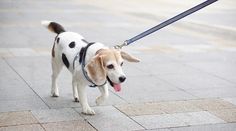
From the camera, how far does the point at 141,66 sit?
8.23m

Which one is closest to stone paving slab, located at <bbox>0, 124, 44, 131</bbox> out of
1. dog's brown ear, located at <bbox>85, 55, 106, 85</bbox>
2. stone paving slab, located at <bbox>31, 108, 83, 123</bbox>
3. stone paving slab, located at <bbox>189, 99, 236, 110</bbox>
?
stone paving slab, located at <bbox>31, 108, 83, 123</bbox>

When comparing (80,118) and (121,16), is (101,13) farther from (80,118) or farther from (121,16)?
(80,118)

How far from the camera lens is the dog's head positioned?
5.06m

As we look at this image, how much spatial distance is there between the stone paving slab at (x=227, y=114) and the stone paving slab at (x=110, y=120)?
108 cm

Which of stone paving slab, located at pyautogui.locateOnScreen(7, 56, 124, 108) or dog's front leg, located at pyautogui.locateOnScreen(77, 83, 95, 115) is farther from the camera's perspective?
stone paving slab, located at pyautogui.locateOnScreen(7, 56, 124, 108)

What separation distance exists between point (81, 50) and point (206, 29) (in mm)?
7986

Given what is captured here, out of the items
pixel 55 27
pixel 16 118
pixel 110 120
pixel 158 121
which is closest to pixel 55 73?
pixel 55 27

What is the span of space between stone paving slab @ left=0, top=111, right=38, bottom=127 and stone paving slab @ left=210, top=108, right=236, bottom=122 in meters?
2.13

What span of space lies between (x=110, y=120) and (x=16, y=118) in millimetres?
1016

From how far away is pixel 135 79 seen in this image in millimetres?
7371

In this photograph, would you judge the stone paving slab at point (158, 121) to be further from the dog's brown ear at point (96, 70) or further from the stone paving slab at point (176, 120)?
the dog's brown ear at point (96, 70)

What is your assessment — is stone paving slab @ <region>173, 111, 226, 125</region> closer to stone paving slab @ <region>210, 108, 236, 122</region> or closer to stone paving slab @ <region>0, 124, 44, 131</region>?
stone paving slab @ <region>210, 108, 236, 122</region>

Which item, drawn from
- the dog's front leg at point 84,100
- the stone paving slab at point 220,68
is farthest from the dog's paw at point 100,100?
the stone paving slab at point 220,68

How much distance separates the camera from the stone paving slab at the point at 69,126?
513 centimetres
